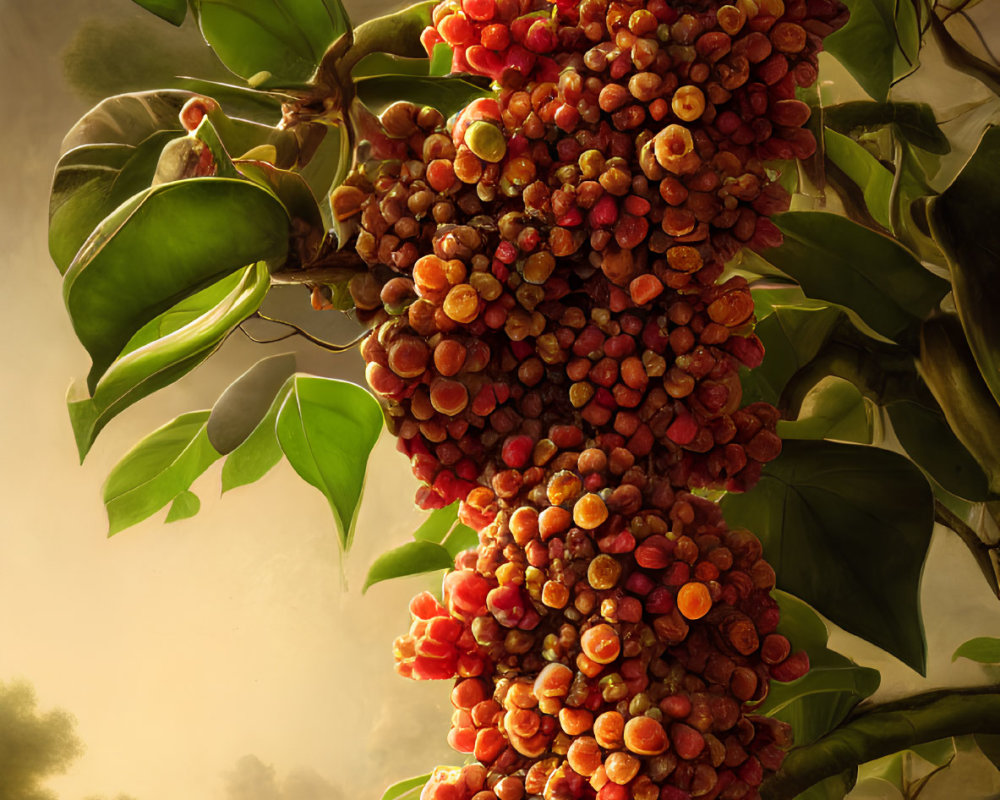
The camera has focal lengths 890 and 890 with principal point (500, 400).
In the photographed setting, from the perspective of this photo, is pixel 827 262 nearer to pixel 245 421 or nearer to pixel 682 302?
pixel 682 302

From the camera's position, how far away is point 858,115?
62 cm

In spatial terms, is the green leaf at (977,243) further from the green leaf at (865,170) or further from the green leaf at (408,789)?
the green leaf at (408,789)

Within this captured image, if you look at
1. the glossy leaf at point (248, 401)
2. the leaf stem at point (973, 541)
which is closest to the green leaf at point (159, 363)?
the glossy leaf at point (248, 401)

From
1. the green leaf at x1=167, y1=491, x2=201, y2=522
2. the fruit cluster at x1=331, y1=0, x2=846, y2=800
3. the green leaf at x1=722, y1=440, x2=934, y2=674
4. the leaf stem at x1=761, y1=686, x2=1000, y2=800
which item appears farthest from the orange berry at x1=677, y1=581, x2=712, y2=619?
the green leaf at x1=167, y1=491, x2=201, y2=522

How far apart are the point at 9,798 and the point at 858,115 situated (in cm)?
87

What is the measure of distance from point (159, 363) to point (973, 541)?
55cm

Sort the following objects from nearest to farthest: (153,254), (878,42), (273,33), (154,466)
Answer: (153,254)
(273,33)
(878,42)
(154,466)

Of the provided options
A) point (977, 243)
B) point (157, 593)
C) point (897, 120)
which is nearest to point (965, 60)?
point (897, 120)

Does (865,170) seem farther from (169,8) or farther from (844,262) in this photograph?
(169,8)

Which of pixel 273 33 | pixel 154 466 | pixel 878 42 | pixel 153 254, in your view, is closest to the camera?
pixel 153 254

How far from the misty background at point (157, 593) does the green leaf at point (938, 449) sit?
0.38m

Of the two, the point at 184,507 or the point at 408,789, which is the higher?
the point at 184,507

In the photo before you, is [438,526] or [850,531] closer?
[850,531]

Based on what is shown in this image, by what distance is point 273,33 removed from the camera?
45cm
